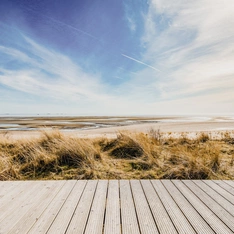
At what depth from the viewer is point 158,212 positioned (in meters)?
2.22

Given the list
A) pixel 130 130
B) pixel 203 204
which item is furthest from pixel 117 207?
pixel 130 130

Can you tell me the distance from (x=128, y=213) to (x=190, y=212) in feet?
2.60

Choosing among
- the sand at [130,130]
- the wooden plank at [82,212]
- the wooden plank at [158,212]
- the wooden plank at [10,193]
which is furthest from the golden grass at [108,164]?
the sand at [130,130]

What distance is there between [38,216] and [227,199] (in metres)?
2.63

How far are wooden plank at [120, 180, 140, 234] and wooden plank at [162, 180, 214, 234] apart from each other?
64 cm

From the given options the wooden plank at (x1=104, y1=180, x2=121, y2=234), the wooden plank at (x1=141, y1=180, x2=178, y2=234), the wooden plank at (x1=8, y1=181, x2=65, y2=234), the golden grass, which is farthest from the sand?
the wooden plank at (x1=141, y1=180, x2=178, y2=234)

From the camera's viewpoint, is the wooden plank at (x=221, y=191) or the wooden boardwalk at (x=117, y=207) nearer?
the wooden boardwalk at (x=117, y=207)

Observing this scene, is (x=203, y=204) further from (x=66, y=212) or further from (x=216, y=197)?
(x=66, y=212)

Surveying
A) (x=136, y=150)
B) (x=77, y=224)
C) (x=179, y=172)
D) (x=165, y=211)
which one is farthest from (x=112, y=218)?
(x=136, y=150)

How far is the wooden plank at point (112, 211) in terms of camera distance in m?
1.89

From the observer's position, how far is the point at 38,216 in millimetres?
2139

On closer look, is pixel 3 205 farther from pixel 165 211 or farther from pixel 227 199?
pixel 227 199

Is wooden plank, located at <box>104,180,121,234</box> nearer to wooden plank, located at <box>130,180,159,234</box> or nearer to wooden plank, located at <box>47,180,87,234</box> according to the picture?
wooden plank, located at <box>130,180,159,234</box>

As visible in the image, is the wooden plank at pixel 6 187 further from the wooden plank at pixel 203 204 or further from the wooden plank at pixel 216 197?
the wooden plank at pixel 216 197
